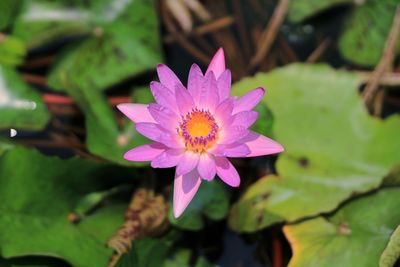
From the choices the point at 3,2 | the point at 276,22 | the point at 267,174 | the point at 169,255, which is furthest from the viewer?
the point at 276,22

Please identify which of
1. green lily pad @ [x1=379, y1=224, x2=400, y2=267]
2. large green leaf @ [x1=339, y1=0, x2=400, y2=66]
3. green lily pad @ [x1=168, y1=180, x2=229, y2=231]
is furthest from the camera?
large green leaf @ [x1=339, y1=0, x2=400, y2=66]

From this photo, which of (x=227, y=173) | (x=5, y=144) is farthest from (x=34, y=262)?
(x=227, y=173)

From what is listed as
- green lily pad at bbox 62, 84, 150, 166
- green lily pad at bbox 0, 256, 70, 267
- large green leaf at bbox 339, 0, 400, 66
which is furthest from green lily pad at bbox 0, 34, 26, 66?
large green leaf at bbox 339, 0, 400, 66

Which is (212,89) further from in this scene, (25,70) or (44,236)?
(25,70)

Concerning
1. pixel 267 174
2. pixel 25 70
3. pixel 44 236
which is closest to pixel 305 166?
pixel 267 174

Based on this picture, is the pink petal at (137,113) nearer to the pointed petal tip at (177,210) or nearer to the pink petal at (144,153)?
the pink petal at (144,153)

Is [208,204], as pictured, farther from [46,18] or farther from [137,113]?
[46,18]

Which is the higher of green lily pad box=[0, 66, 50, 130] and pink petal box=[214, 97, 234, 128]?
pink petal box=[214, 97, 234, 128]

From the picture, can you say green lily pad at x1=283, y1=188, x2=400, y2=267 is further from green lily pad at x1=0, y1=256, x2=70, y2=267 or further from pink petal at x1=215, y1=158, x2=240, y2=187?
green lily pad at x1=0, y1=256, x2=70, y2=267
